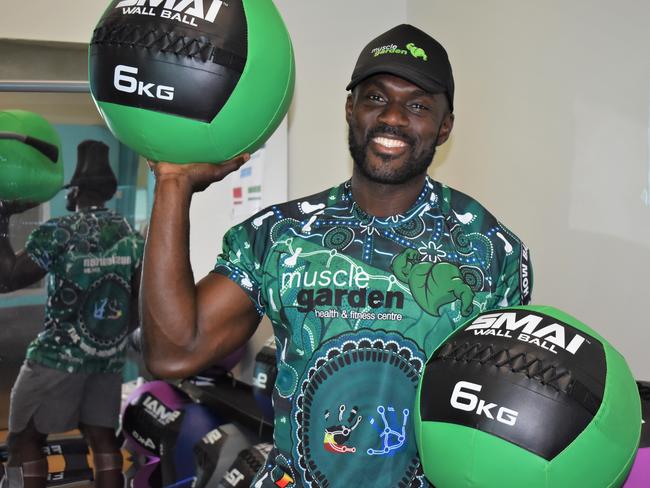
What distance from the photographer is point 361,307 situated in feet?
4.17

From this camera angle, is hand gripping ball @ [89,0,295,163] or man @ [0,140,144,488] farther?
man @ [0,140,144,488]

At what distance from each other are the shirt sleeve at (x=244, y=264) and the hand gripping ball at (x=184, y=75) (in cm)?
20

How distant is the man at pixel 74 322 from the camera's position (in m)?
2.74

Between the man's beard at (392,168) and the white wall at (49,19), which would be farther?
the white wall at (49,19)

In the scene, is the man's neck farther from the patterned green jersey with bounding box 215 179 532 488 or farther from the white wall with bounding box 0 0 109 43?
the white wall with bounding box 0 0 109 43

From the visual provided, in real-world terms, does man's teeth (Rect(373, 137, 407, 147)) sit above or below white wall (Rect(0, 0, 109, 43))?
below

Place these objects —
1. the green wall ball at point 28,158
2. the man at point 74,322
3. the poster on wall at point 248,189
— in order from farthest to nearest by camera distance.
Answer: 1. the poster on wall at point 248,189
2. the man at point 74,322
3. the green wall ball at point 28,158

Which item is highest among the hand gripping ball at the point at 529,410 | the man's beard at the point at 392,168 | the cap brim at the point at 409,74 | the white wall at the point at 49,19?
the white wall at the point at 49,19

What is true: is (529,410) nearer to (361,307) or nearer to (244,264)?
(361,307)

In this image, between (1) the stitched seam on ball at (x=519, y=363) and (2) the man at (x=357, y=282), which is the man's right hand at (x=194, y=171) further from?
(1) the stitched seam on ball at (x=519, y=363)

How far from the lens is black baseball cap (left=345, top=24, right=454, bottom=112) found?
1.31 m

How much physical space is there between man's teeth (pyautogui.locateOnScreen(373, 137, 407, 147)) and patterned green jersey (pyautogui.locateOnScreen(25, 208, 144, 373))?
68.5 inches

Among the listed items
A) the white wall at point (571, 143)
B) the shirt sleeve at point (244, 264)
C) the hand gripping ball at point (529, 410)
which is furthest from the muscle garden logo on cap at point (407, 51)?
the white wall at point (571, 143)

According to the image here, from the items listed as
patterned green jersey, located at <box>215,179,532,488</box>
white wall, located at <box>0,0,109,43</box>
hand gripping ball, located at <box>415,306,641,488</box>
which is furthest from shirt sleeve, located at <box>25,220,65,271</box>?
hand gripping ball, located at <box>415,306,641,488</box>
